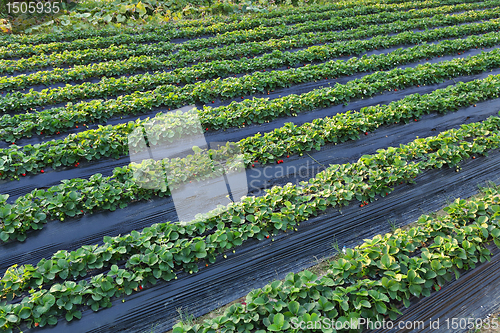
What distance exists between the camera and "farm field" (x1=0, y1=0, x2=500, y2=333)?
304cm

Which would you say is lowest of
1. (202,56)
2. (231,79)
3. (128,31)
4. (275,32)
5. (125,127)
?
(125,127)

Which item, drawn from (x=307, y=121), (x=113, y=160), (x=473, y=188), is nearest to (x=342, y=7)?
(x=307, y=121)

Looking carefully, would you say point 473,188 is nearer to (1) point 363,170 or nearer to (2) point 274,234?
(1) point 363,170

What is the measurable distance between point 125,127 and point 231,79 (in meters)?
2.81

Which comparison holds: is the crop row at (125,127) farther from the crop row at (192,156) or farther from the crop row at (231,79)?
the crop row at (231,79)

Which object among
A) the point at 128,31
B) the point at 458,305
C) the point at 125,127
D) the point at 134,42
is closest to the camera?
the point at 458,305

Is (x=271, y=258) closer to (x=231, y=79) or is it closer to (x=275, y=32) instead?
(x=231, y=79)

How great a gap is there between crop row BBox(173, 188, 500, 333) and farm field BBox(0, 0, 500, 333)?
0.06 feet

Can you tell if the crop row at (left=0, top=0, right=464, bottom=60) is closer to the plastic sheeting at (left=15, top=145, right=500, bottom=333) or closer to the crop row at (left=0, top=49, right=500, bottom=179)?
the crop row at (left=0, top=49, right=500, bottom=179)

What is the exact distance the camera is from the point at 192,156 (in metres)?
4.68

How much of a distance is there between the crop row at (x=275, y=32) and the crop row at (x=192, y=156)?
422 centimetres

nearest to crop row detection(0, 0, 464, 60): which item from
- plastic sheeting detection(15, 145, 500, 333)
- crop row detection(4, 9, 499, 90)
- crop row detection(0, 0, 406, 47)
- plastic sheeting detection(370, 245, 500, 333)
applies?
crop row detection(0, 0, 406, 47)

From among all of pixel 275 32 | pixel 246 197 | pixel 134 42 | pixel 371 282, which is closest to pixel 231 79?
pixel 246 197

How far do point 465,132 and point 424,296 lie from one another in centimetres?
361
